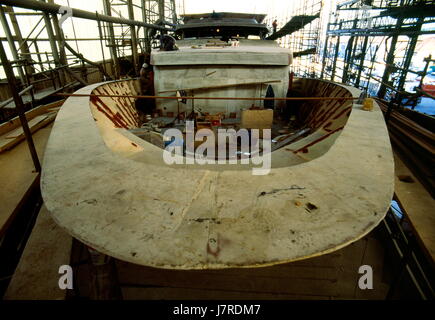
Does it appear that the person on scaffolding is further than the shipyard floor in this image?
Yes

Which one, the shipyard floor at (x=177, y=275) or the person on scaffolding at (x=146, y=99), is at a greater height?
the person on scaffolding at (x=146, y=99)

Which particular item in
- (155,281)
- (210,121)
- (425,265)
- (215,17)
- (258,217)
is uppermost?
(215,17)

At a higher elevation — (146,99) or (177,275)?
(146,99)

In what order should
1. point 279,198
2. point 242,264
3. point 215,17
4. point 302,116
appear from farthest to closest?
point 215,17, point 302,116, point 279,198, point 242,264

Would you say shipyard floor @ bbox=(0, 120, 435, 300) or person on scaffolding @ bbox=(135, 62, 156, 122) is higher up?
person on scaffolding @ bbox=(135, 62, 156, 122)

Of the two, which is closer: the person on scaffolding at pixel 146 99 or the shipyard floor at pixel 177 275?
the shipyard floor at pixel 177 275

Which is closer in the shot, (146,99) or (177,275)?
(177,275)
